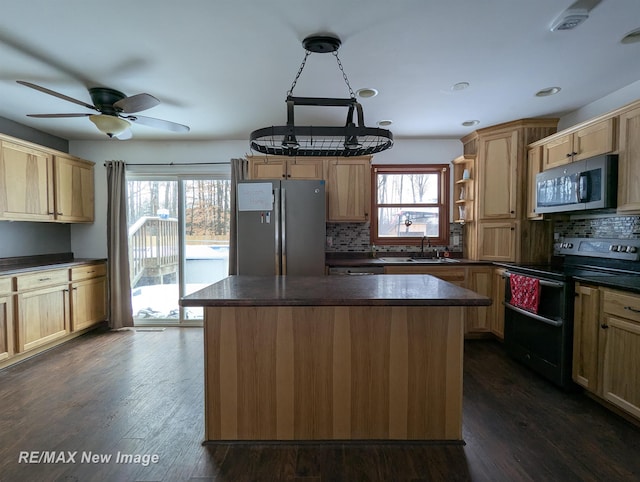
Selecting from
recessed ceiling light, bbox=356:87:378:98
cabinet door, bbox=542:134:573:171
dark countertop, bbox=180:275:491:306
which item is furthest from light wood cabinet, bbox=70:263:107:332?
cabinet door, bbox=542:134:573:171

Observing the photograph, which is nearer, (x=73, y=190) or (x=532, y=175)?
(x=532, y=175)

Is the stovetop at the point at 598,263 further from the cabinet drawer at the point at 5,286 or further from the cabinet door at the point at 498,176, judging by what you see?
the cabinet drawer at the point at 5,286

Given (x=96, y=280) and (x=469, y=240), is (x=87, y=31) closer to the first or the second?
(x=96, y=280)

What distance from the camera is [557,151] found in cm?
305

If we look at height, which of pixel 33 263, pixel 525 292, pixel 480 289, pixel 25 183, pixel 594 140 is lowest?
pixel 480 289

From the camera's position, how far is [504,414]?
2.21 meters

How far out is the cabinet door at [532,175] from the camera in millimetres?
3291

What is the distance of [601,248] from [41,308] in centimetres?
537

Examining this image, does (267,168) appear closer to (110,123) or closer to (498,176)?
(110,123)

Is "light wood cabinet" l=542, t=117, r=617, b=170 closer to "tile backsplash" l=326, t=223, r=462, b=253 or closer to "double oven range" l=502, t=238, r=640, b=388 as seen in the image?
"double oven range" l=502, t=238, r=640, b=388

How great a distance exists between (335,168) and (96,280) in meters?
3.33

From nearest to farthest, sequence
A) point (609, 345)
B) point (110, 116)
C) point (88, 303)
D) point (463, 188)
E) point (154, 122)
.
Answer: point (609, 345) → point (110, 116) → point (154, 122) → point (88, 303) → point (463, 188)

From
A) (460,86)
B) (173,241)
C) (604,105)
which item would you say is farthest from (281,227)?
(604,105)

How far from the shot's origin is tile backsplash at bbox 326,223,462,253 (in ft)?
14.1
